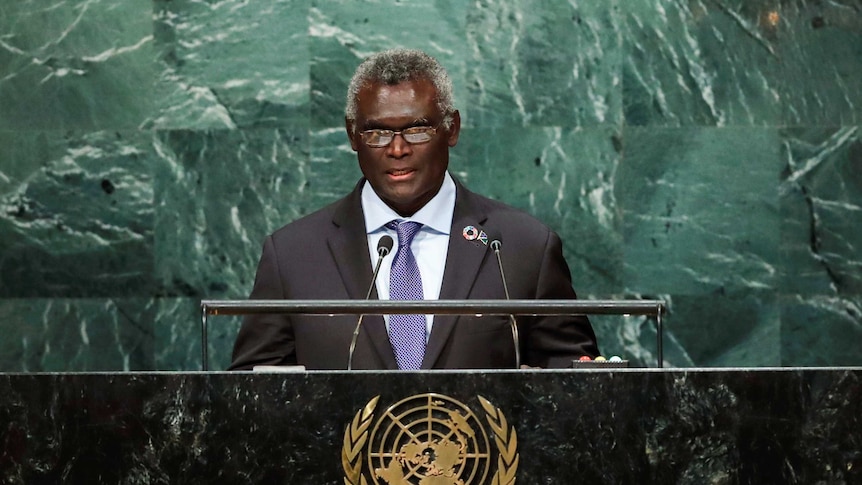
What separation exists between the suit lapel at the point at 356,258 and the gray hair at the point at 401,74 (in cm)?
28

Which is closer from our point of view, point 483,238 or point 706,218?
point 483,238

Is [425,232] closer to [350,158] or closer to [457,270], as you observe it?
[457,270]

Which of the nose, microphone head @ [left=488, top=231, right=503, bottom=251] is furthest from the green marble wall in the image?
the nose

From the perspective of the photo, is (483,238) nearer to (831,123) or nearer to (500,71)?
(500,71)

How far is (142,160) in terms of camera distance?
679 centimetres

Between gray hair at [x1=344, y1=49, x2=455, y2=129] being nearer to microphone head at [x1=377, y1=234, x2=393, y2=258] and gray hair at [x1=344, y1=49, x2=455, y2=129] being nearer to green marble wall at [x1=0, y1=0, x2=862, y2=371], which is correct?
microphone head at [x1=377, y1=234, x2=393, y2=258]

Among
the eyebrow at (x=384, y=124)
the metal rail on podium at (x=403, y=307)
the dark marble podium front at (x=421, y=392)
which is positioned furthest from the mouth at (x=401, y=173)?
the dark marble podium front at (x=421, y=392)

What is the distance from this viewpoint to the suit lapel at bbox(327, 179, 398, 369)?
4.24m

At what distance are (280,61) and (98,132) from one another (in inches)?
34.2

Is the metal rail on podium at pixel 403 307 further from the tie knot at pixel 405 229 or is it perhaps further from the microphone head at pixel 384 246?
the tie knot at pixel 405 229

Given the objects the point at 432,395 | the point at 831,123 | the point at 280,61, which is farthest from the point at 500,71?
the point at 432,395

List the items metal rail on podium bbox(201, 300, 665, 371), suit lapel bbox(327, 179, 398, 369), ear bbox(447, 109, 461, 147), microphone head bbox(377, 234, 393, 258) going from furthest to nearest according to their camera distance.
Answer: ear bbox(447, 109, 461, 147), suit lapel bbox(327, 179, 398, 369), microphone head bbox(377, 234, 393, 258), metal rail on podium bbox(201, 300, 665, 371)

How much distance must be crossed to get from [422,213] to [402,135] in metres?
0.25

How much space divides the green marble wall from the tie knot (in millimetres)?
2284
